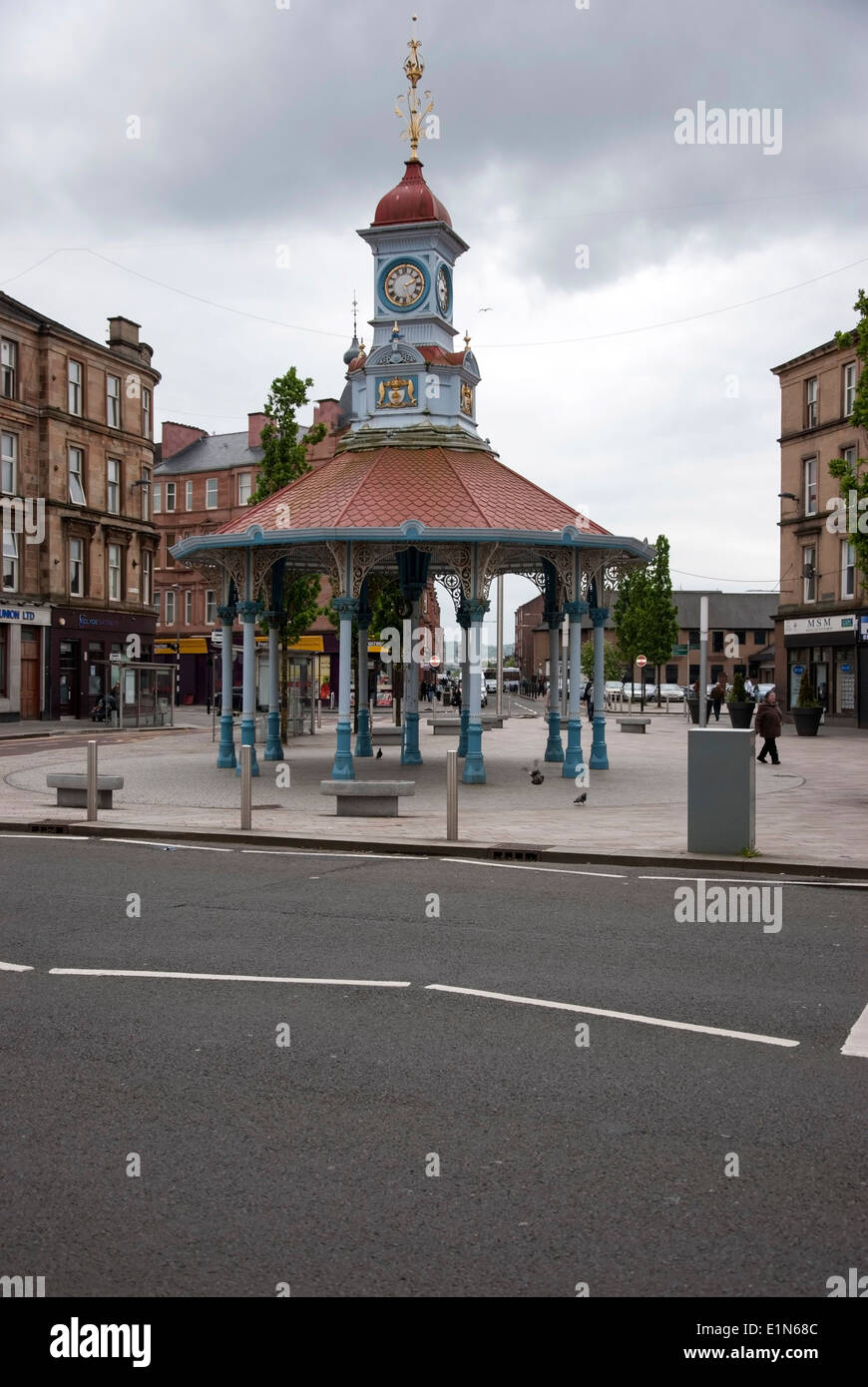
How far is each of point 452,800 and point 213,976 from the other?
6.36 metres

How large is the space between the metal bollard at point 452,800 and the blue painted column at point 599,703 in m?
10.5

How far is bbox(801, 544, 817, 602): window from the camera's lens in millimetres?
48375

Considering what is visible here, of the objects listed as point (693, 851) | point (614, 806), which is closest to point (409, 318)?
point (614, 806)

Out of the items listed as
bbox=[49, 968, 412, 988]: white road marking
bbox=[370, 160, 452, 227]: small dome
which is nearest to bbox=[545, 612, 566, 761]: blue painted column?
bbox=[370, 160, 452, 227]: small dome

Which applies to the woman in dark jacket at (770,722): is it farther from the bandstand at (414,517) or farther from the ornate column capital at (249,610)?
the ornate column capital at (249,610)

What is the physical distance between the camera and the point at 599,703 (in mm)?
24328

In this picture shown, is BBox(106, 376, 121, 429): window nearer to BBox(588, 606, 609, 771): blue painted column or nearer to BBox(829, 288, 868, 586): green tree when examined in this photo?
BBox(588, 606, 609, 771): blue painted column

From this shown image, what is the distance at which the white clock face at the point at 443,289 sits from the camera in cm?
2416

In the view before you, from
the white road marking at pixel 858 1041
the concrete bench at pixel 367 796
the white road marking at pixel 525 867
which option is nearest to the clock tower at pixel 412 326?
the concrete bench at pixel 367 796

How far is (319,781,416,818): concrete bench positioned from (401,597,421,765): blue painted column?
28.4 ft

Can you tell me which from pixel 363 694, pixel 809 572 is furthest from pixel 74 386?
pixel 809 572

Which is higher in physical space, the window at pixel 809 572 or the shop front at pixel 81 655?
the window at pixel 809 572

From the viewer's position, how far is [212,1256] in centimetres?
369
